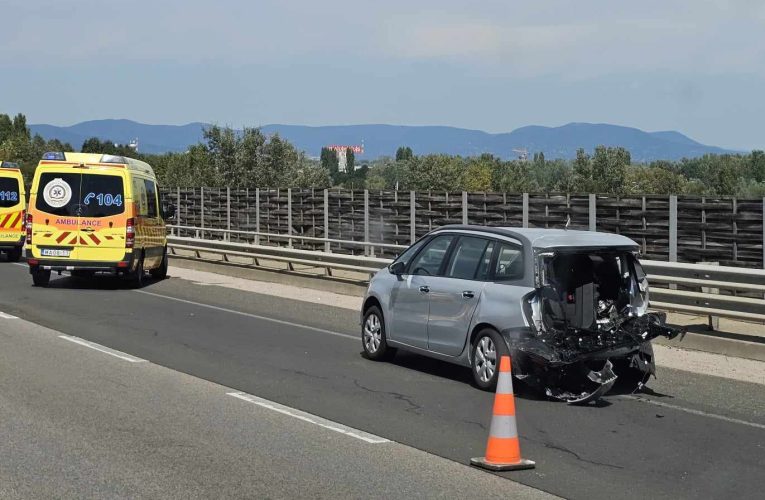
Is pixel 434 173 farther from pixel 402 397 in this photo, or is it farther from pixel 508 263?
pixel 402 397

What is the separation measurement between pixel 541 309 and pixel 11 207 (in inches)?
882

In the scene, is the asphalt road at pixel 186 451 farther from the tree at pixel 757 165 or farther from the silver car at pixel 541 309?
the tree at pixel 757 165

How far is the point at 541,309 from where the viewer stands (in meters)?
9.62

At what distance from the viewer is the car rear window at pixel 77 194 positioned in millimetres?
20422

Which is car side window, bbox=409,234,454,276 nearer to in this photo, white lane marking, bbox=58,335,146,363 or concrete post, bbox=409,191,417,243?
white lane marking, bbox=58,335,146,363

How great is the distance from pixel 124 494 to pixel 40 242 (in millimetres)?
15293

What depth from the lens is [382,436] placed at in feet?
26.6

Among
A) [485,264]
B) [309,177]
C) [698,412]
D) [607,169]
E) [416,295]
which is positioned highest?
[607,169]

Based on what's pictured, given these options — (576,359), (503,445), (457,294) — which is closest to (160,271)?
(457,294)

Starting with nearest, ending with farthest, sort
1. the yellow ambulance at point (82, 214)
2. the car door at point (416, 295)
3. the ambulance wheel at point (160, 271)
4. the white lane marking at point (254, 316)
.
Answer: the car door at point (416, 295), the white lane marking at point (254, 316), the yellow ambulance at point (82, 214), the ambulance wheel at point (160, 271)

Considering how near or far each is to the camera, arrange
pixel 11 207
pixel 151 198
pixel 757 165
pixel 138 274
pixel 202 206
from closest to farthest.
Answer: pixel 138 274 < pixel 151 198 < pixel 11 207 < pixel 202 206 < pixel 757 165

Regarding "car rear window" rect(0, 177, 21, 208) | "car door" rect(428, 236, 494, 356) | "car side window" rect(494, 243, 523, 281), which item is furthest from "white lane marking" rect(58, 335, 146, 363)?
"car rear window" rect(0, 177, 21, 208)

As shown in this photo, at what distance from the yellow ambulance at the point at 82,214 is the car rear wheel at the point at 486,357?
12.1 meters

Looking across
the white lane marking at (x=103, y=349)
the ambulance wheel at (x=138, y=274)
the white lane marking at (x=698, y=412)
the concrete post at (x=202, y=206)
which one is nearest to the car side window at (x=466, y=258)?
the white lane marking at (x=698, y=412)
